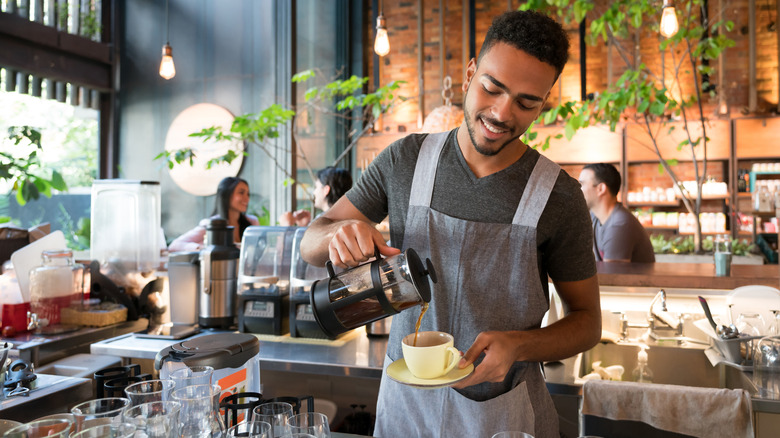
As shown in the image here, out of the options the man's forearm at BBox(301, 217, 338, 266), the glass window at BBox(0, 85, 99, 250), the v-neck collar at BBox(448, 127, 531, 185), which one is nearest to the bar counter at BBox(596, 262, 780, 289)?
the v-neck collar at BBox(448, 127, 531, 185)

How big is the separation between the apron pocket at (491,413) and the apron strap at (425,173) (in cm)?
50

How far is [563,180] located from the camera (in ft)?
4.87

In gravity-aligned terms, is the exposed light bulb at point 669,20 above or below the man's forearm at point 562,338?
above

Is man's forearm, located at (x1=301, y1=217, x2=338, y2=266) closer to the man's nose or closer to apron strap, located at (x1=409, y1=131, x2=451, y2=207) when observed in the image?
apron strap, located at (x1=409, y1=131, x2=451, y2=207)

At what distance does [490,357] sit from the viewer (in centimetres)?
123

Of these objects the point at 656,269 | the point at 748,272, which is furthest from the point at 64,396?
the point at 748,272

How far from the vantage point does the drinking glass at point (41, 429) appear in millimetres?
952

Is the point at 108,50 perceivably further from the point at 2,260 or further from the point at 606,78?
the point at 606,78

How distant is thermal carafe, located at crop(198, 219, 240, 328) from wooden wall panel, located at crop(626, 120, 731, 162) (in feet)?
18.4

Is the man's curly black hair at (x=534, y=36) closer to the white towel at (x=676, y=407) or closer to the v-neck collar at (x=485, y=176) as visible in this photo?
the v-neck collar at (x=485, y=176)

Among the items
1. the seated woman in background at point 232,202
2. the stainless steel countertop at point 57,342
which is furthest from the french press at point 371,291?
the seated woman in background at point 232,202

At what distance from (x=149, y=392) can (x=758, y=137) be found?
7.44m

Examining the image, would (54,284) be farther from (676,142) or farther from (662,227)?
(676,142)

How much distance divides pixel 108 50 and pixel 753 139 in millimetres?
7507
